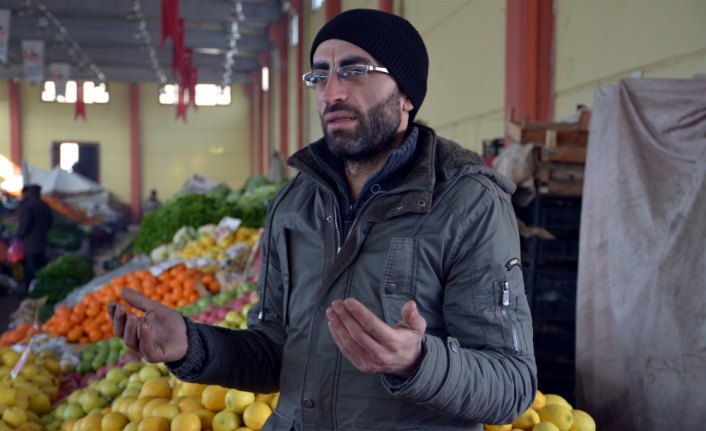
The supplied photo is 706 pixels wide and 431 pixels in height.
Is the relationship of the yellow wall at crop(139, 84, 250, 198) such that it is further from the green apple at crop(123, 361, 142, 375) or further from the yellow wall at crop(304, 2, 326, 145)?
the green apple at crop(123, 361, 142, 375)

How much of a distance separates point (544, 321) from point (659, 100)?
1420 millimetres

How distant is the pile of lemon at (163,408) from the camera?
2.67 m

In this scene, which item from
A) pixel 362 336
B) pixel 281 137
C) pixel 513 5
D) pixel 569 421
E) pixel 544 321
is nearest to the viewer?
pixel 362 336

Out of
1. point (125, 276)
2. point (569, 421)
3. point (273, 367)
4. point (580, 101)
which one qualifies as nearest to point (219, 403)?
point (273, 367)

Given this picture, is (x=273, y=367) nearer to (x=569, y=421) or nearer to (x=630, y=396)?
(x=569, y=421)

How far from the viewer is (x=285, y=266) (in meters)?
Result: 1.71

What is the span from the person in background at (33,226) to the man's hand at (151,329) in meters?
9.93

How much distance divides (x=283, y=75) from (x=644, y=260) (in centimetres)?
1639

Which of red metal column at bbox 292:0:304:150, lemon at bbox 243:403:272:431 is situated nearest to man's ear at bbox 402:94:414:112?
lemon at bbox 243:403:272:431

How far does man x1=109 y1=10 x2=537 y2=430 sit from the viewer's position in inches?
57.1

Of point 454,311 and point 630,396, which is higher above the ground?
point 454,311

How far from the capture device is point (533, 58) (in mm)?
5547

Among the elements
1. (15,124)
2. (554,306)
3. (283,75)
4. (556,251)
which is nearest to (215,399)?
(554,306)

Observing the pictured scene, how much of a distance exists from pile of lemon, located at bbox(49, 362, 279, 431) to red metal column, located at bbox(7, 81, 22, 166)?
80.7 ft
